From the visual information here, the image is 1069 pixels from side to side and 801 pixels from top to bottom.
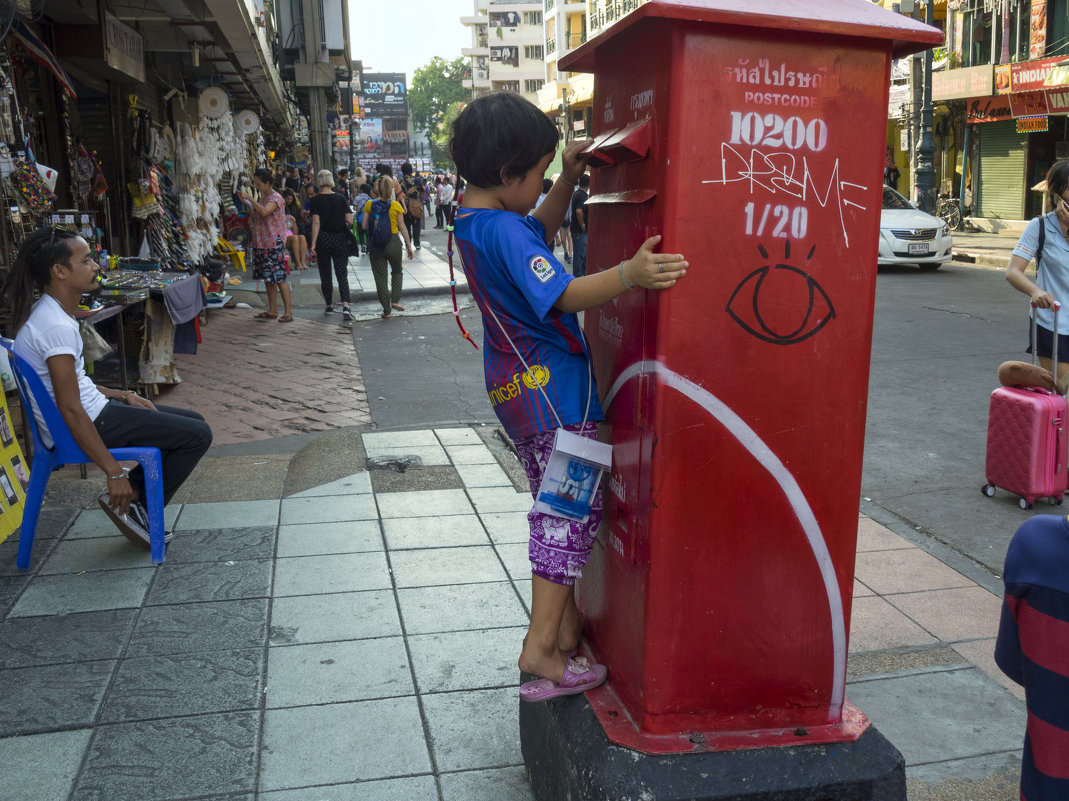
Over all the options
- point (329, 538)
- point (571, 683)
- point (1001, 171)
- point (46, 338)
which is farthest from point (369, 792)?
point (1001, 171)

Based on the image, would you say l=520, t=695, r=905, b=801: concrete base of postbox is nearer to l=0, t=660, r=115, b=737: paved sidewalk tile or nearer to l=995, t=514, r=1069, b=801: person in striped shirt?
l=995, t=514, r=1069, b=801: person in striped shirt

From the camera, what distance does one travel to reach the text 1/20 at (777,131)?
191 cm

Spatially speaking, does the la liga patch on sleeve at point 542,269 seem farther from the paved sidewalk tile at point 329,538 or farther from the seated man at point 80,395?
the seated man at point 80,395

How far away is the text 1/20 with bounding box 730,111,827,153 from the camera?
1.91 metres

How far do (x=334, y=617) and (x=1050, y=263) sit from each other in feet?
13.5

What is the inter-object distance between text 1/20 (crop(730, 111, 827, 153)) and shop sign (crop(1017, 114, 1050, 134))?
2185 centimetres

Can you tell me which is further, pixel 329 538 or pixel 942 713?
pixel 329 538

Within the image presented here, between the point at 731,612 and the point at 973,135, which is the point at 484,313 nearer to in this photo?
the point at 731,612

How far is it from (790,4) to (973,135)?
25951 millimetres

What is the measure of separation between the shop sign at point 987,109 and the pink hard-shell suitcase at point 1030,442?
19.7 meters

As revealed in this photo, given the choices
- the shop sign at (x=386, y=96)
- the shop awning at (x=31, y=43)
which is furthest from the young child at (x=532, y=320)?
the shop sign at (x=386, y=96)

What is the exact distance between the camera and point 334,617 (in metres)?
3.63

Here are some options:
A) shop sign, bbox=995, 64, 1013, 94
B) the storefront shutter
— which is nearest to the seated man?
shop sign, bbox=995, 64, 1013, 94

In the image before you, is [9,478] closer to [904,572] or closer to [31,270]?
[31,270]
